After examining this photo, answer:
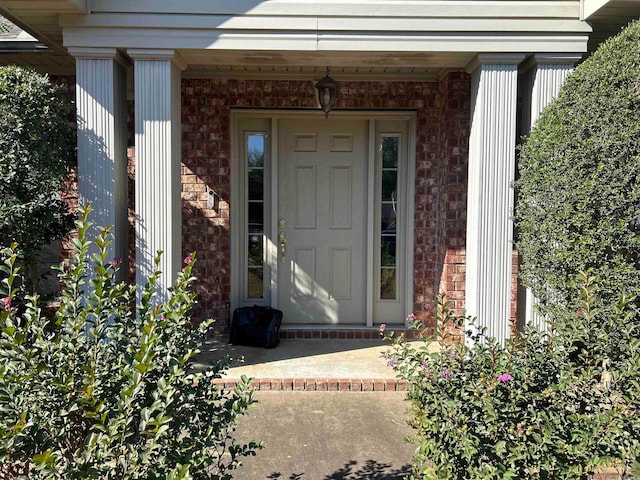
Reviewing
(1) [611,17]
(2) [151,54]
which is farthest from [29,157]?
(1) [611,17]

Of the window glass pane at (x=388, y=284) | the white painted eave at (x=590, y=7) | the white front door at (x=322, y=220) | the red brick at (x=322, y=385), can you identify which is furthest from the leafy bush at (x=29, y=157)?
the white painted eave at (x=590, y=7)

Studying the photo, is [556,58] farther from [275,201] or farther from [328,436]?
[328,436]

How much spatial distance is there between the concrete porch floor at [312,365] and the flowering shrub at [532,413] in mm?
1494

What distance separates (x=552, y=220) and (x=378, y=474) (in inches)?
74.2

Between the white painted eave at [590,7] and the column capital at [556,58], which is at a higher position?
the white painted eave at [590,7]

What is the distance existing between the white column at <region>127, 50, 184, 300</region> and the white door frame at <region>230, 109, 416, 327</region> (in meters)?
1.34

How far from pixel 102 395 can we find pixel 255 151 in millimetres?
3704

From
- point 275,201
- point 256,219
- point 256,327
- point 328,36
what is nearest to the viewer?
point 328,36

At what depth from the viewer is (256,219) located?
5.29m

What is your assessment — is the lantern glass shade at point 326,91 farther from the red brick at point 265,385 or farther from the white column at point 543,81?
the red brick at point 265,385

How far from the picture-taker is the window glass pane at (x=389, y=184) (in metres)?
5.23

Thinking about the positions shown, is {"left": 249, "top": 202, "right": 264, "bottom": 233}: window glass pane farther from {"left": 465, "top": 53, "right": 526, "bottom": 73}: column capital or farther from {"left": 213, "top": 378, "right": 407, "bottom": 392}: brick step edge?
{"left": 465, "top": 53, "right": 526, "bottom": 73}: column capital

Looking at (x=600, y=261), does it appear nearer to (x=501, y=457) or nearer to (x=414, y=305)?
(x=501, y=457)

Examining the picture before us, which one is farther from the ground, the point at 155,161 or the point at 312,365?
the point at 155,161
